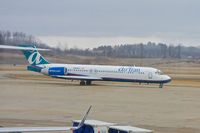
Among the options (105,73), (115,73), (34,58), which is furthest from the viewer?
(34,58)

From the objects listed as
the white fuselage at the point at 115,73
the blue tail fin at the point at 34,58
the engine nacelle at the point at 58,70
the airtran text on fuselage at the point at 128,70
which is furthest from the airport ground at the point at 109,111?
the blue tail fin at the point at 34,58

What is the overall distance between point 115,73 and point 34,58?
12.8 meters

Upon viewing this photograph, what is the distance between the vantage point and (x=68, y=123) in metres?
31.5

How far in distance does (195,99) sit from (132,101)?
22.7 ft

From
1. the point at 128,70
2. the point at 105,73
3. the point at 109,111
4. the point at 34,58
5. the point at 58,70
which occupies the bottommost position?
the point at 109,111

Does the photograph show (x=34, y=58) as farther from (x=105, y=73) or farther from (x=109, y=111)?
(x=109, y=111)

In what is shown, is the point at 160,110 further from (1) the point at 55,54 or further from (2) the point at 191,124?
(1) the point at 55,54

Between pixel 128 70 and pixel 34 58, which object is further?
pixel 34 58

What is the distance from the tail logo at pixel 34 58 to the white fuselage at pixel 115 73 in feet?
6.33

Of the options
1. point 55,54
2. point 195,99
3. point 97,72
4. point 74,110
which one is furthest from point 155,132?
point 55,54

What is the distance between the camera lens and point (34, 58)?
78.2 meters

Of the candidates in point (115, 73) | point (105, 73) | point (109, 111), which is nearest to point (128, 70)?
point (115, 73)

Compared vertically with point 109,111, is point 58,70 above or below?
above

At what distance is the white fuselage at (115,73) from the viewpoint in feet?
236
